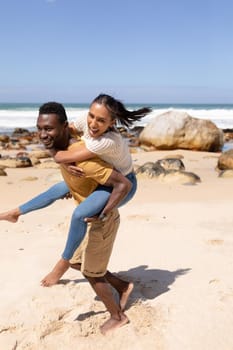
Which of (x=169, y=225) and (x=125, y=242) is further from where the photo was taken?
(x=169, y=225)

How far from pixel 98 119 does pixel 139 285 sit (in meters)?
1.58

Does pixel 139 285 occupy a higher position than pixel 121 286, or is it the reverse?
pixel 121 286

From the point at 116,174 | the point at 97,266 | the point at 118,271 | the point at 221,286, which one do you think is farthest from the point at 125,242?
the point at 116,174

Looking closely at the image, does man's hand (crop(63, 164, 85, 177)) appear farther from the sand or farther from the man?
the sand

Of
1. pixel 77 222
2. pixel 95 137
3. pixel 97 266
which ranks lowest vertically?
pixel 97 266

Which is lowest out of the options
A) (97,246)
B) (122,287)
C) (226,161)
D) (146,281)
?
(226,161)

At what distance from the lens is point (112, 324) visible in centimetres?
311

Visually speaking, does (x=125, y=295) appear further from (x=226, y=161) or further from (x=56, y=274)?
(x=226, y=161)

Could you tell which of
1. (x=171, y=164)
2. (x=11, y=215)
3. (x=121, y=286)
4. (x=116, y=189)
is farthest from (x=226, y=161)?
(x=116, y=189)

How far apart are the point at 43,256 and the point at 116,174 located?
1.75 m

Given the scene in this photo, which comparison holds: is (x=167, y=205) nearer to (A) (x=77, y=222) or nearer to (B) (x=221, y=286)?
(B) (x=221, y=286)

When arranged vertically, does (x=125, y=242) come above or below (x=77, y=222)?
below

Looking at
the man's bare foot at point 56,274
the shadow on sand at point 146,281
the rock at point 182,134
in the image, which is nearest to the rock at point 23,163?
the rock at point 182,134

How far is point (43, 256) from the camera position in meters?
4.32
